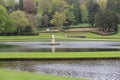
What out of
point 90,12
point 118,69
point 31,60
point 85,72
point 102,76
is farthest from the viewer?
point 90,12

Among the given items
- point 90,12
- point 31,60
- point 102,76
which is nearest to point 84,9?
point 90,12

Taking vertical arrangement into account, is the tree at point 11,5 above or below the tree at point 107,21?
above

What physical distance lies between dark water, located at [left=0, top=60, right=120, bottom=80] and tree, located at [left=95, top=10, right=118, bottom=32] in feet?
277

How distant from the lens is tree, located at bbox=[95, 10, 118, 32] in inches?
4449

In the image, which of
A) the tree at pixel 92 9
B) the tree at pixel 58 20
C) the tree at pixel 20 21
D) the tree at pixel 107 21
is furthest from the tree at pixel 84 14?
the tree at pixel 20 21

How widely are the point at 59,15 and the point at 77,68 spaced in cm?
9521

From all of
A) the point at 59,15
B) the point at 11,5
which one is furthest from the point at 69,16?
the point at 11,5

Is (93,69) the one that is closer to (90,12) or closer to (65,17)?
(65,17)

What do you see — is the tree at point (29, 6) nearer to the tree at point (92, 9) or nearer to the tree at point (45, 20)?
the tree at point (45, 20)

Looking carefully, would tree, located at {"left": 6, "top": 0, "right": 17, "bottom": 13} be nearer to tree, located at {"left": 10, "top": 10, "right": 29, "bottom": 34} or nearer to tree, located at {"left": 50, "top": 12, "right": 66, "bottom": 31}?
tree, located at {"left": 50, "top": 12, "right": 66, "bottom": 31}

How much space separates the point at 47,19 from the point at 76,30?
15237 mm

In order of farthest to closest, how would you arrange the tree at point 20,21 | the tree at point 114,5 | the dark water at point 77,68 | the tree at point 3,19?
the tree at point 114,5, the tree at point 20,21, the tree at point 3,19, the dark water at point 77,68

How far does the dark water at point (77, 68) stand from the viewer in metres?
22.2

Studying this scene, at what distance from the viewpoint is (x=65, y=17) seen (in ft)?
405
